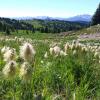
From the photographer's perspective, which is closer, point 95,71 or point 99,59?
point 95,71

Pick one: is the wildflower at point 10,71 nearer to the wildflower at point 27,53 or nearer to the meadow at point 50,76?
the meadow at point 50,76

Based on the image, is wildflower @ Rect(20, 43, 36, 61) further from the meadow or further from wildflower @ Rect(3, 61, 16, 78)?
wildflower @ Rect(3, 61, 16, 78)

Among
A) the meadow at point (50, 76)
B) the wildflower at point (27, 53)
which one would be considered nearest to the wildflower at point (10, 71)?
the meadow at point (50, 76)

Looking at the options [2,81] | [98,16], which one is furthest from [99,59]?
[98,16]

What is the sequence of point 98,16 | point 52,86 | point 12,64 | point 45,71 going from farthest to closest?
point 98,16 → point 45,71 → point 52,86 → point 12,64

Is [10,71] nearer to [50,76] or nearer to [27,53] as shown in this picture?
[27,53]

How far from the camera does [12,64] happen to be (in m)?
4.42

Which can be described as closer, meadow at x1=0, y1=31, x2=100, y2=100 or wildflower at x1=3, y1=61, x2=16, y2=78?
wildflower at x1=3, y1=61, x2=16, y2=78

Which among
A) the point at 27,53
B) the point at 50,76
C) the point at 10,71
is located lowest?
the point at 50,76

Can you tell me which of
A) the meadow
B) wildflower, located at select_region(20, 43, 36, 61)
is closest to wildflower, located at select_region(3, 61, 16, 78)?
the meadow

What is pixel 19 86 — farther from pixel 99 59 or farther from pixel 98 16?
pixel 98 16

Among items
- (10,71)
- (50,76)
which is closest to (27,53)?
(10,71)

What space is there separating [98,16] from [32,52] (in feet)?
317

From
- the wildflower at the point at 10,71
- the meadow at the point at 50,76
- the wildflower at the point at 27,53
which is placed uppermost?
the wildflower at the point at 27,53
